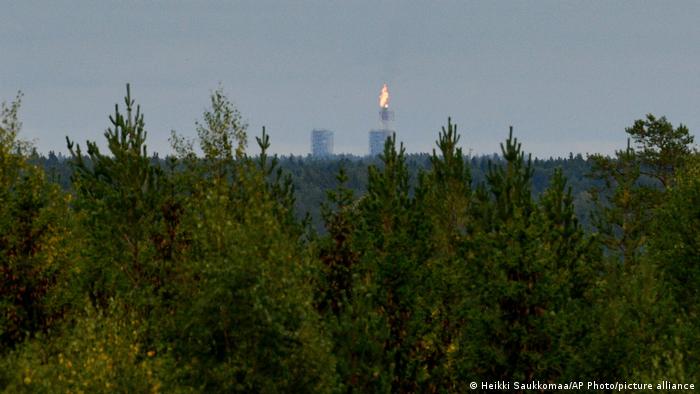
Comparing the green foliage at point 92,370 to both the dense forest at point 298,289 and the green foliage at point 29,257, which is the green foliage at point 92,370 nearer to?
the dense forest at point 298,289

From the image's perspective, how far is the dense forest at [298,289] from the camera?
3159 centimetres

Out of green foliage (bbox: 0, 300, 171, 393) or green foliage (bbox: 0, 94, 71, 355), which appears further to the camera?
green foliage (bbox: 0, 94, 71, 355)

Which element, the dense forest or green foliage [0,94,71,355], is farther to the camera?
green foliage [0,94,71,355]

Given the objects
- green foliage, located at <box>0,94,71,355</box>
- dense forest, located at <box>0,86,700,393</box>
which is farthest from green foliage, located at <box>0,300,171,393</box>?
green foliage, located at <box>0,94,71,355</box>

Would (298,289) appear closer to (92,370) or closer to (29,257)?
(92,370)

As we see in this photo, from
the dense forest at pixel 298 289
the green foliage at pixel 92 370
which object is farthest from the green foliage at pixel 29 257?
the green foliage at pixel 92 370

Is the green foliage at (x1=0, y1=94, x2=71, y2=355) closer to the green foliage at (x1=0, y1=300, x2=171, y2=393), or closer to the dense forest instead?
the dense forest

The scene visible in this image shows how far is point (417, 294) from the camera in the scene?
45.9 metres

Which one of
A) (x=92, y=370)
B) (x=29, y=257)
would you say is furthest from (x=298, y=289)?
(x=29, y=257)

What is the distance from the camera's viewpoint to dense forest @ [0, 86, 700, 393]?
104ft

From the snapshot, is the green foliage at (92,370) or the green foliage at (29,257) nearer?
the green foliage at (92,370)

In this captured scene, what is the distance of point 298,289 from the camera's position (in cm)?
3161

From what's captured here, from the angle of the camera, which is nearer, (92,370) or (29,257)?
(92,370)

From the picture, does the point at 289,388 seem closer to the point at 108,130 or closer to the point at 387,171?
the point at 387,171
